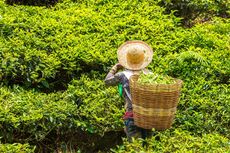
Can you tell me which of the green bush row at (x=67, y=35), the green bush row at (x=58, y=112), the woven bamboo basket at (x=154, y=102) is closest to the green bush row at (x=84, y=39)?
the green bush row at (x=67, y=35)

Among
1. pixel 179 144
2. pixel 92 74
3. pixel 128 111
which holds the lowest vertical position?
pixel 179 144

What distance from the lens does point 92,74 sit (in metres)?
6.43

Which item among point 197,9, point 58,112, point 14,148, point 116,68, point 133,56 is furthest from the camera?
point 197,9

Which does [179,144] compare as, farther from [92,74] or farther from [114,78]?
[92,74]

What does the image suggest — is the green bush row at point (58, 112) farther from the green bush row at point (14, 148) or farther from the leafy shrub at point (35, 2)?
the leafy shrub at point (35, 2)

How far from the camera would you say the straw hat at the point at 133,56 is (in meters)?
5.11

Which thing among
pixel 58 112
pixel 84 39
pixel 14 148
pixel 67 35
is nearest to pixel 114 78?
pixel 58 112

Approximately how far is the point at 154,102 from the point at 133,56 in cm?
59

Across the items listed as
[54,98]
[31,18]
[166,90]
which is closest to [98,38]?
[31,18]

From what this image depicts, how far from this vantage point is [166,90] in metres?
4.63

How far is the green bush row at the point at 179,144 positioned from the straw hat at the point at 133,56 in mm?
684

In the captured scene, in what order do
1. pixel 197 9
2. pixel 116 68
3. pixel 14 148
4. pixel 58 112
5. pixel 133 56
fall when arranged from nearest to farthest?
pixel 14 148
pixel 133 56
pixel 116 68
pixel 58 112
pixel 197 9

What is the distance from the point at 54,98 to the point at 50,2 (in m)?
2.63

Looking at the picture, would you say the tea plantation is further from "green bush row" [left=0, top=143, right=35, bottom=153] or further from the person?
the person
